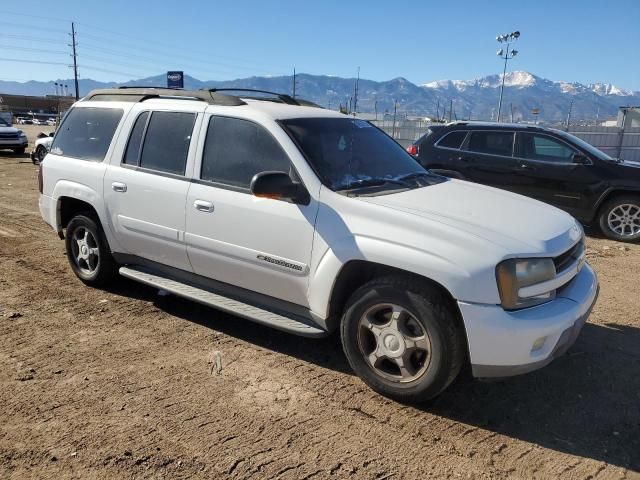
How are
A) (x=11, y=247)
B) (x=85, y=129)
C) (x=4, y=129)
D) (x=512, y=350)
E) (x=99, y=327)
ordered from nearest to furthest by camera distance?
(x=512, y=350) < (x=99, y=327) < (x=85, y=129) < (x=11, y=247) < (x=4, y=129)

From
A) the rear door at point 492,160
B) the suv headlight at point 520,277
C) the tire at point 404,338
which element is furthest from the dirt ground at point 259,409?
the rear door at point 492,160

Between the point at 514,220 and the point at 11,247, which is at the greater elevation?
the point at 514,220

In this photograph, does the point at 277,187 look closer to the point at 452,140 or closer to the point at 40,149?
the point at 452,140

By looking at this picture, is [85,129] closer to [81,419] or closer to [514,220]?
[81,419]

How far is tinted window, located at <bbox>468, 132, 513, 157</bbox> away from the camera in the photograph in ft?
29.8

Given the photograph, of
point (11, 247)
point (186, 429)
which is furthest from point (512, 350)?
point (11, 247)

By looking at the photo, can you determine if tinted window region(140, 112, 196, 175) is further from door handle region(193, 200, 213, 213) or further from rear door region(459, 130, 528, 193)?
rear door region(459, 130, 528, 193)

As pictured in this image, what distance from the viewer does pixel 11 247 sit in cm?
690

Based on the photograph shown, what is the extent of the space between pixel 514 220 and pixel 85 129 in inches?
162

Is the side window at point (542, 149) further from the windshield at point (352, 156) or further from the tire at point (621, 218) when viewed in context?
the windshield at point (352, 156)

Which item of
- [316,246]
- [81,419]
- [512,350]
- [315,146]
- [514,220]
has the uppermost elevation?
[315,146]

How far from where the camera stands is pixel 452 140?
31.2ft

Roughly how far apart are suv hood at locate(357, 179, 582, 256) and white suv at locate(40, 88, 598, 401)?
2 centimetres

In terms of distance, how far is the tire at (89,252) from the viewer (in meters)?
5.10
